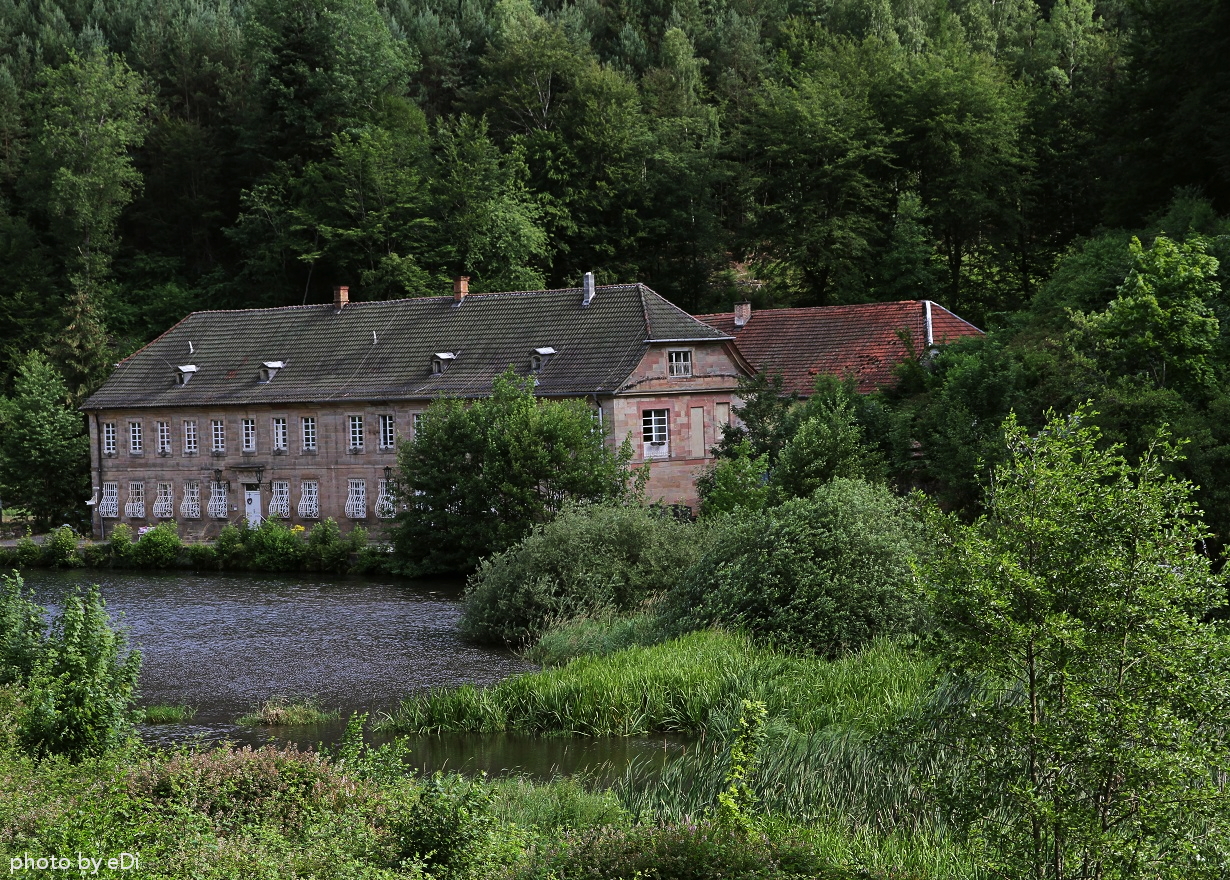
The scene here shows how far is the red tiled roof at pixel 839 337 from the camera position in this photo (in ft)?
148

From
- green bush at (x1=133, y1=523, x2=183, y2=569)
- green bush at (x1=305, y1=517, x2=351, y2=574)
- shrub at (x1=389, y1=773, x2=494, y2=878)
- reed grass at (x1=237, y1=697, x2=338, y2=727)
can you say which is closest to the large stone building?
green bush at (x1=305, y1=517, x2=351, y2=574)

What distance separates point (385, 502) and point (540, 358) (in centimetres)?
664

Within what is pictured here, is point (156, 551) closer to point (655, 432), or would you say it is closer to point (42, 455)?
point (42, 455)

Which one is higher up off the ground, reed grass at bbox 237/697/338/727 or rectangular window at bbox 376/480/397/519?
rectangular window at bbox 376/480/397/519

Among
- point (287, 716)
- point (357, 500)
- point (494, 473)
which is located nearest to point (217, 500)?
point (357, 500)

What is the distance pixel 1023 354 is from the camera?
3212 cm

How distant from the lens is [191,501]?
49062mm

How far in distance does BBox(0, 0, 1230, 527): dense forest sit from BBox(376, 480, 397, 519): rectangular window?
13.9 metres

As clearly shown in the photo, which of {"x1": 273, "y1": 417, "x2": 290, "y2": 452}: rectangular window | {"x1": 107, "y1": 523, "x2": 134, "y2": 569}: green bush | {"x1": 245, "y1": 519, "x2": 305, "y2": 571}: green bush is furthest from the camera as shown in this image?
{"x1": 273, "y1": 417, "x2": 290, "y2": 452}: rectangular window

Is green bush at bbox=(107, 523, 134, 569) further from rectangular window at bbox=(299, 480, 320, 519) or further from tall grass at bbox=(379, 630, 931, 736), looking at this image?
tall grass at bbox=(379, 630, 931, 736)

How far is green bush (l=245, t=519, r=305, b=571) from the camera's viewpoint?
40.8m

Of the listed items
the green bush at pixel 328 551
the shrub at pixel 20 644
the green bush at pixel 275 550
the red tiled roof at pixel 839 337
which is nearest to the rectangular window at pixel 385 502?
the green bush at pixel 328 551

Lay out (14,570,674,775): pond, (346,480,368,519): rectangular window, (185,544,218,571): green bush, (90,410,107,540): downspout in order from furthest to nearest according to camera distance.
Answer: (90,410,107,540): downspout < (346,480,368,519): rectangular window < (185,544,218,571): green bush < (14,570,674,775): pond

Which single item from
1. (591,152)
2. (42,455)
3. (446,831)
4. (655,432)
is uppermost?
(591,152)
